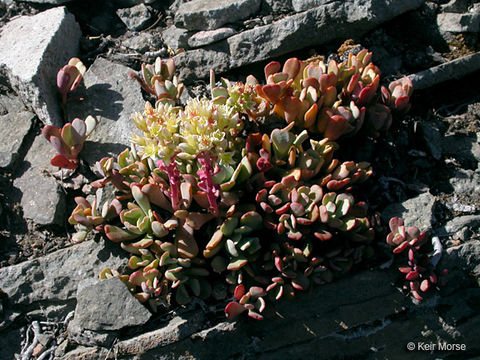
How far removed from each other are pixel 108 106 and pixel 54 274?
1340 millimetres

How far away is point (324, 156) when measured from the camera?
125 inches

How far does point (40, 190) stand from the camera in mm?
3389

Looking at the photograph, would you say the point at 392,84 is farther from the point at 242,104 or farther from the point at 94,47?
the point at 94,47

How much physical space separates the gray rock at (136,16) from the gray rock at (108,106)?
52 cm

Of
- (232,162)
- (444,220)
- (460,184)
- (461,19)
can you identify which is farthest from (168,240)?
(461,19)

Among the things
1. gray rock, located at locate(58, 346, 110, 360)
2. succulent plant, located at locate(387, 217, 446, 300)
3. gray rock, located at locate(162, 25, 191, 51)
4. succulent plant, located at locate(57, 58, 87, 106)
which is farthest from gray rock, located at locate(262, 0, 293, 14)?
gray rock, located at locate(58, 346, 110, 360)

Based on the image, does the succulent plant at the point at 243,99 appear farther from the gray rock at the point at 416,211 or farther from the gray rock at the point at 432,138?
the gray rock at the point at 432,138

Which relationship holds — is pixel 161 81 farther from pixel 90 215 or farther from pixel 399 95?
pixel 399 95

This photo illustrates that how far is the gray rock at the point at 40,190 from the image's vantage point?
3293 millimetres

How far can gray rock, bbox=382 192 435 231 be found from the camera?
3111mm

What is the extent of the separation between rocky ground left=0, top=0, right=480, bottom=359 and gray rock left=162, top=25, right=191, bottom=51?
17mm

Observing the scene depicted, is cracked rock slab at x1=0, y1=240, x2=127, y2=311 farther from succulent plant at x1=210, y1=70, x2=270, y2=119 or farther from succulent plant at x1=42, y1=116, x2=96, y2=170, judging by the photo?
succulent plant at x1=210, y1=70, x2=270, y2=119

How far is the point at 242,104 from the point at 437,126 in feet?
5.26

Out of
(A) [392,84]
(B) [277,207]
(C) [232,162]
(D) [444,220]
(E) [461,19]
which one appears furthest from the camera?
(E) [461,19]
